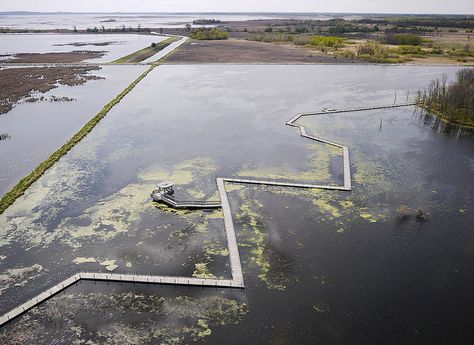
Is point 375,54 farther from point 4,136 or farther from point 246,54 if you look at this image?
point 4,136

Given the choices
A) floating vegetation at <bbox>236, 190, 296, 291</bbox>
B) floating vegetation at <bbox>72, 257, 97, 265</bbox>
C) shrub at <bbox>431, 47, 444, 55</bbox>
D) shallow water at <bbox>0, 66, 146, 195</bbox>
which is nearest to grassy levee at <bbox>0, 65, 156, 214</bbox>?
shallow water at <bbox>0, 66, 146, 195</bbox>

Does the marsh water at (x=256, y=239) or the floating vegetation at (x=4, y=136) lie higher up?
the floating vegetation at (x=4, y=136)

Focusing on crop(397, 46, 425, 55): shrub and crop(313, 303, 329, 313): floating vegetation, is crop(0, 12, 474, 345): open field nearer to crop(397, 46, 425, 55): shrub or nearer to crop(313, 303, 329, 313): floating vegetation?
crop(313, 303, 329, 313): floating vegetation

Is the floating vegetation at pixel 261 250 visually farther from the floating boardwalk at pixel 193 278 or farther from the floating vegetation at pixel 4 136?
the floating vegetation at pixel 4 136

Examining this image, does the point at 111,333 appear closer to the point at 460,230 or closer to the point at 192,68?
the point at 460,230

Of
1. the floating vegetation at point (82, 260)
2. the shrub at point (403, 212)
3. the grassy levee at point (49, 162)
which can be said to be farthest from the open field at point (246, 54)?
the floating vegetation at point (82, 260)

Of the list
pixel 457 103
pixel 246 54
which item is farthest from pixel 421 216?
pixel 246 54

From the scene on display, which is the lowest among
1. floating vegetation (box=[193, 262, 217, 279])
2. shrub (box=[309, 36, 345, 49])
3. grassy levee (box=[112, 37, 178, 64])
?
floating vegetation (box=[193, 262, 217, 279])
